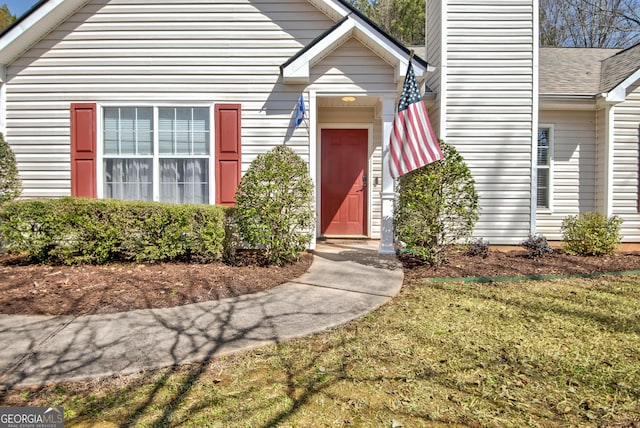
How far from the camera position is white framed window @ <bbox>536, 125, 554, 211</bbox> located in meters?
7.64

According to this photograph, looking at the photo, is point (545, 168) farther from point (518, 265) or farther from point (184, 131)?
point (184, 131)

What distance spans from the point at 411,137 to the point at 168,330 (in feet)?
12.5

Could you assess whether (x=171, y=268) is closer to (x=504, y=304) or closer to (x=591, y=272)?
(x=504, y=304)

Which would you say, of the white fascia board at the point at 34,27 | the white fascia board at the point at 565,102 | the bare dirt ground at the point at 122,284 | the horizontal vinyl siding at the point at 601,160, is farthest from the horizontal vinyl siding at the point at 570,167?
the white fascia board at the point at 34,27

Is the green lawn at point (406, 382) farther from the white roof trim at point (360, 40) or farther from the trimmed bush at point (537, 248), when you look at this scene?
the white roof trim at point (360, 40)

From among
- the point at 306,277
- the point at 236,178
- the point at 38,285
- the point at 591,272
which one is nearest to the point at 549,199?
the point at 591,272

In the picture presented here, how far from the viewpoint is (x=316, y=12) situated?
251 inches

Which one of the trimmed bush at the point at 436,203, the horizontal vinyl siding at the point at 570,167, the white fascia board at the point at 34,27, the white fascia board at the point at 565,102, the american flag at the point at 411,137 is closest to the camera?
the american flag at the point at 411,137

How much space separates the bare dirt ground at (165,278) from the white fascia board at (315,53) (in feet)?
9.74

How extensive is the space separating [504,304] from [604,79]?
7138 millimetres

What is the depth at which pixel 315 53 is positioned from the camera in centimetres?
588

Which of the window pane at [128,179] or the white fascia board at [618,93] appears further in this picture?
the white fascia board at [618,93]

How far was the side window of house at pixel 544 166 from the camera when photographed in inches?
301

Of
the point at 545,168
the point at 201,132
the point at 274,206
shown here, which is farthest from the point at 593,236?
the point at 201,132
